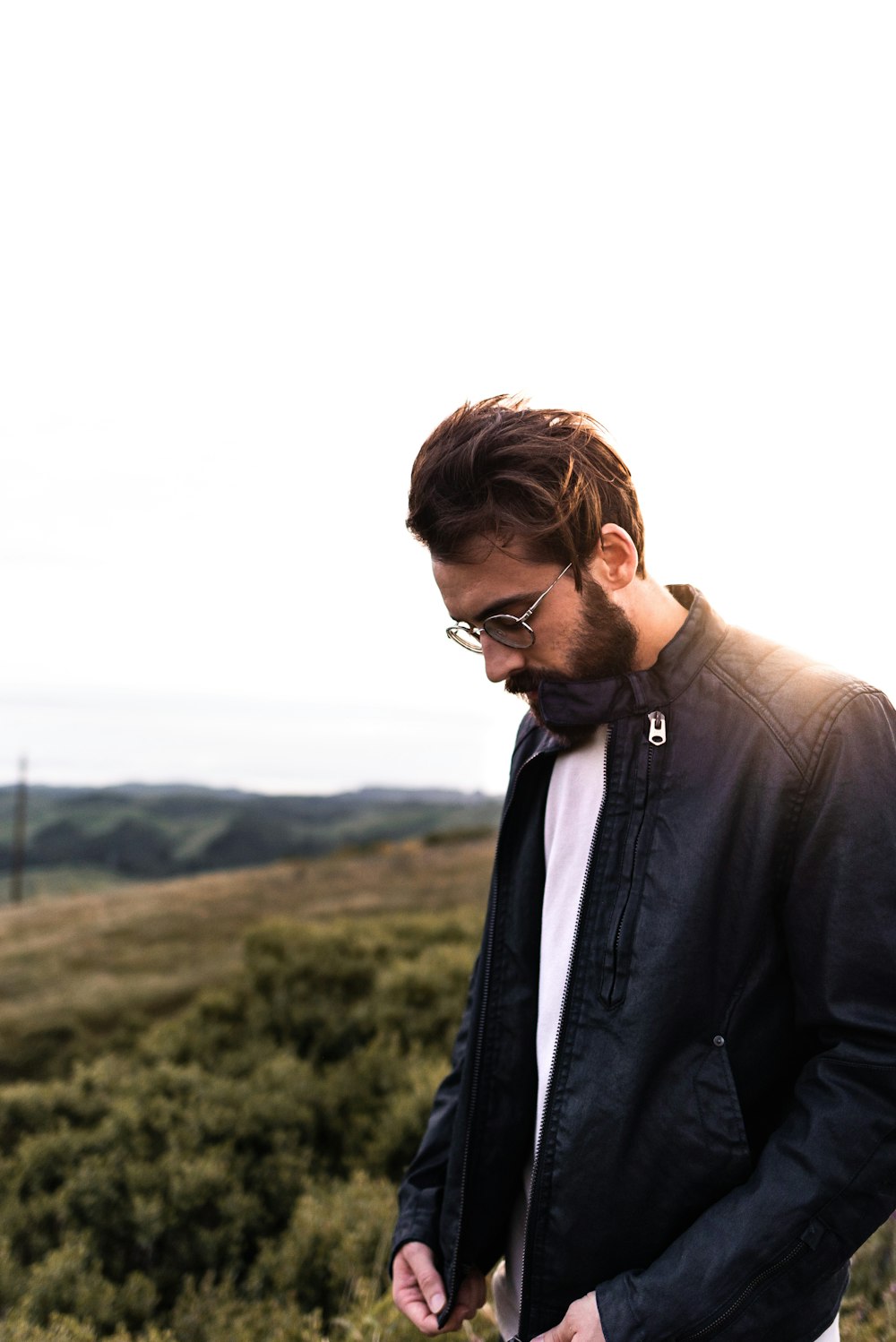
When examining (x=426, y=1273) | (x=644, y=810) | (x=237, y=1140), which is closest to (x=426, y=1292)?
(x=426, y=1273)

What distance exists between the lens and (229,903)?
15992 mm

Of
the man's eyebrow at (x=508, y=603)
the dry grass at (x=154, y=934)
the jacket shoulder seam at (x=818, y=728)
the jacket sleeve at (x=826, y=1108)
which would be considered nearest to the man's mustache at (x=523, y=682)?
the man's eyebrow at (x=508, y=603)

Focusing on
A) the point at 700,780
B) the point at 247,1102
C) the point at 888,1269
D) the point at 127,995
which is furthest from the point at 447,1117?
the point at 127,995

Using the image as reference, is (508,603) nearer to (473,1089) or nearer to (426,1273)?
(473,1089)

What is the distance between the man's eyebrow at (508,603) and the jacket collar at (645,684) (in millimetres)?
169

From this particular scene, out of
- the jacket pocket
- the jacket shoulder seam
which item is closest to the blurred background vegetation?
the jacket pocket

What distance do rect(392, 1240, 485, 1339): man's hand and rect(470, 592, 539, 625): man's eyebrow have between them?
56.5 inches

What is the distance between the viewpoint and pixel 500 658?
6.51ft

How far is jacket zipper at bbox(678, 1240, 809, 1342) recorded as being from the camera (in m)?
1.52

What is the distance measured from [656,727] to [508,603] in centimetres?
40

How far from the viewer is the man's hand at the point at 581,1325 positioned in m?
1.56

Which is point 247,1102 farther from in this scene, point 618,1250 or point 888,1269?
point 618,1250

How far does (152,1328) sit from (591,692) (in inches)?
119

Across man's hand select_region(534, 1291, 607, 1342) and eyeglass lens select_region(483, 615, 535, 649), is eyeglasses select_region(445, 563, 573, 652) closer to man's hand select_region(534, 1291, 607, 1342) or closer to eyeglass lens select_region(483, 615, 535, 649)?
eyeglass lens select_region(483, 615, 535, 649)
